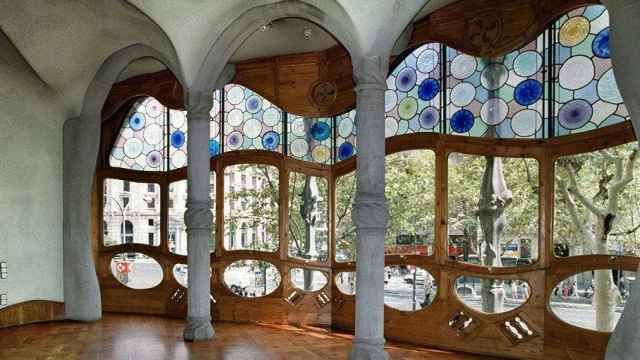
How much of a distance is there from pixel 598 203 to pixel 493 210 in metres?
1.06

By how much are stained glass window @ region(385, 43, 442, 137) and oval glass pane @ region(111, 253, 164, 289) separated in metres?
4.43

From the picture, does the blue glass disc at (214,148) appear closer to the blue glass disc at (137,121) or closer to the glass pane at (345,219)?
the blue glass disc at (137,121)

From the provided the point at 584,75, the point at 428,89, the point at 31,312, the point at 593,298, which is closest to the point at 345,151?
the point at 428,89

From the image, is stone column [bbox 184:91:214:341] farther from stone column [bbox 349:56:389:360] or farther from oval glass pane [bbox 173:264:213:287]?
stone column [bbox 349:56:389:360]

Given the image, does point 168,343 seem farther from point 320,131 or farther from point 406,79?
point 406,79

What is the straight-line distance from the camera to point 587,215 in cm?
543

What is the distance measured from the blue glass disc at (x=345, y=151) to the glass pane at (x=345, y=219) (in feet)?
0.83

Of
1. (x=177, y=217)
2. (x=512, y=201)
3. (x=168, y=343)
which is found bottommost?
(x=168, y=343)

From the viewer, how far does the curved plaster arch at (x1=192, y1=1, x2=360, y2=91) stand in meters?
5.09

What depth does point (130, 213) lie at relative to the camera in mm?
8773

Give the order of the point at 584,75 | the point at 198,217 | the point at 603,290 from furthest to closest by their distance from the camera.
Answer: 1. the point at 198,217
2. the point at 584,75
3. the point at 603,290

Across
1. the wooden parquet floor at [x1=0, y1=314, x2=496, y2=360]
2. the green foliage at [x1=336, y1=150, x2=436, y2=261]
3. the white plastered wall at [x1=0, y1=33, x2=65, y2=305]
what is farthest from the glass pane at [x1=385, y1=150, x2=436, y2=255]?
the white plastered wall at [x1=0, y1=33, x2=65, y2=305]

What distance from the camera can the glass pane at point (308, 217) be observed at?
24.8 ft

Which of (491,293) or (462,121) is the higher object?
(462,121)
